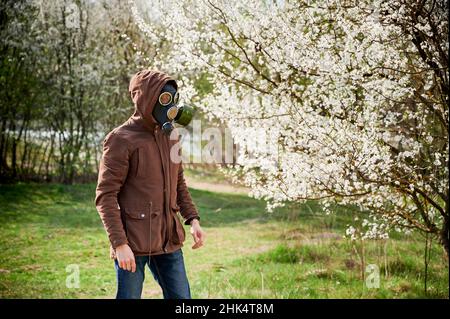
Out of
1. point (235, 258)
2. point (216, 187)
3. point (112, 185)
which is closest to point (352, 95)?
point (112, 185)

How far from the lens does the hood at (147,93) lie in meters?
2.42

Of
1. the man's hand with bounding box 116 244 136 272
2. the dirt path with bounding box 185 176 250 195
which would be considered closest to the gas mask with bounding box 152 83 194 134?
the man's hand with bounding box 116 244 136 272

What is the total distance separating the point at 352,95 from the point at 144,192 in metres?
1.66

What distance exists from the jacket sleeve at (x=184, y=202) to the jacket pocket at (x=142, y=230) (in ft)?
0.89

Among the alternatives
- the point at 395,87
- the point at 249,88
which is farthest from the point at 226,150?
the point at 395,87

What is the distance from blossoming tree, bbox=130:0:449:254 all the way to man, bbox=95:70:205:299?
1303 millimetres

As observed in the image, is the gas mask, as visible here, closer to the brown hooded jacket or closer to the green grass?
the brown hooded jacket

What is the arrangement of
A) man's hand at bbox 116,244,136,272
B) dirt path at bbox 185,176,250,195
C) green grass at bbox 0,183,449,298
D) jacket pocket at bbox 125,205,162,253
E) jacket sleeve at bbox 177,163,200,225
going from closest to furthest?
man's hand at bbox 116,244,136,272
jacket pocket at bbox 125,205,162,253
jacket sleeve at bbox 177,163,200,225
green grass at bbox 0,183,449,298
dirt path at bbox 185,176,250,195

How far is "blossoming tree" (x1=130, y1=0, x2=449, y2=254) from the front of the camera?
3.35m

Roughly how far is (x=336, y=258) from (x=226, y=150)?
5.13 m

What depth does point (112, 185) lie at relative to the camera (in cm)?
231

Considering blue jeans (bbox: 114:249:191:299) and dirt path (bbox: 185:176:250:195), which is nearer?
blue jeans (bbox: 114:249:191:299)

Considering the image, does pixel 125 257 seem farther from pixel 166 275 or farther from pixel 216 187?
pixel 216 187
